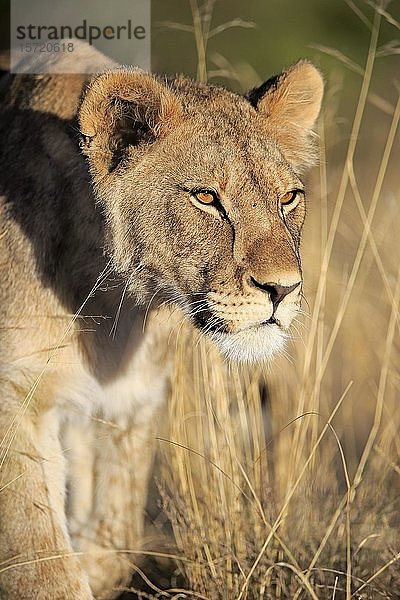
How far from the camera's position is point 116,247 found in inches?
152

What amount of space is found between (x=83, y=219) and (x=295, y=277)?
94 centimetres

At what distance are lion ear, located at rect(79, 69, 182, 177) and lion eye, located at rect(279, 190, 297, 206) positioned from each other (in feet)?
1.56

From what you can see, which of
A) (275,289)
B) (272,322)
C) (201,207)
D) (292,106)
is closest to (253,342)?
(272,322)

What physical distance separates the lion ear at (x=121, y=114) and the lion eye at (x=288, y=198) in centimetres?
47

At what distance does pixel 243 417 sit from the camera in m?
5.07

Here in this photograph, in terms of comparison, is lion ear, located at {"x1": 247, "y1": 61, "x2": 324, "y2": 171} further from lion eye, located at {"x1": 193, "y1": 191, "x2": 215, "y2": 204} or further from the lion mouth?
the lion mouth

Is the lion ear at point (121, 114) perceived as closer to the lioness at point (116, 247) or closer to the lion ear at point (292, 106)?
the lioness at point (116, 247)

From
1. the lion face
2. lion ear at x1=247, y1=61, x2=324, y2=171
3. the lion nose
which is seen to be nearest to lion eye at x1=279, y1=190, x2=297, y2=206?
the lion face

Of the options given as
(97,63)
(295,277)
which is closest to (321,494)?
(295,277)

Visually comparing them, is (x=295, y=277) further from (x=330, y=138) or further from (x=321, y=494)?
(x=330, y=138)

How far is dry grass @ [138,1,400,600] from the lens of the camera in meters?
4.01

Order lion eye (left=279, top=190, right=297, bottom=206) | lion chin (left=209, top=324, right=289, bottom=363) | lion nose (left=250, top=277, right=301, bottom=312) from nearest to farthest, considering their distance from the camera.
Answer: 1. lion nose (left=250, top=277, right=301, bottom=312)
2. lion chin (left=209, top=324, right=289, bottom=363)
3. lion eye (left=279, top=190, right=297, bottom=206)

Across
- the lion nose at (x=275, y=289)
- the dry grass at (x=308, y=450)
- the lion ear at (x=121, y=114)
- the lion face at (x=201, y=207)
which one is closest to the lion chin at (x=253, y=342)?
the lion face at (x=201, y=207)

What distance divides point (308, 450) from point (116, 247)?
6.81 ft
